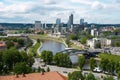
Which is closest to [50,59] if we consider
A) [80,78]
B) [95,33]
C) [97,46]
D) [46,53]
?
[46,53]

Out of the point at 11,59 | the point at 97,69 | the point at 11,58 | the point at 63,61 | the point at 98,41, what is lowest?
the point at 98,41

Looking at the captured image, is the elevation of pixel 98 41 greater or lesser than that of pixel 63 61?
lesser

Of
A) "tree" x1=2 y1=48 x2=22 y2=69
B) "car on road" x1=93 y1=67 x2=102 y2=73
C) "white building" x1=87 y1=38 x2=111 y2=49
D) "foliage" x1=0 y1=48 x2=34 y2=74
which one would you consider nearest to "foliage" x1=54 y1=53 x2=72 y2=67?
"car on road" x1=93 y1=67 x2=102 y2=73

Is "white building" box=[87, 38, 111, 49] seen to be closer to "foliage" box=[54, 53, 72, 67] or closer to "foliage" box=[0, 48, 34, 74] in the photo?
"foliage" box=[54, 53, 72, 67]

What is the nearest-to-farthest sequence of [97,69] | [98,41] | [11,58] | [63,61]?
[11,58] < [97,69] < [63,61] < [98,41]

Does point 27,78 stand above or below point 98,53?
above

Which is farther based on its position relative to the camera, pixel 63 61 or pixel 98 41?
pixel 98 41

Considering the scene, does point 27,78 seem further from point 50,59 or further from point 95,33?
point 95,33

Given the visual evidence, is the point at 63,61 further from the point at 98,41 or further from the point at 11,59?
the point at 98,41

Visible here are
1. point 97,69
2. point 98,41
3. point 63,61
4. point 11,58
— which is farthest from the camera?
point 98,41

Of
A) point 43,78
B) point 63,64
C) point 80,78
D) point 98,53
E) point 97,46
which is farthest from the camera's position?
point 97,46

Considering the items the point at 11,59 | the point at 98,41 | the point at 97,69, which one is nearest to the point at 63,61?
the point at 97,69
